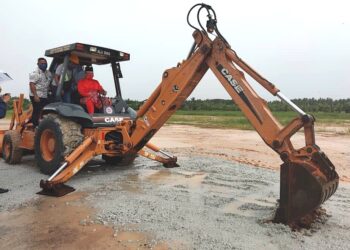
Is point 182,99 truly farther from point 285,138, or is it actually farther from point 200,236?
point 200,236

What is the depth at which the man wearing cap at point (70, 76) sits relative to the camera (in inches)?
287

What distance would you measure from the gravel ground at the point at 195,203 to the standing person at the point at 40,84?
4.42 feet

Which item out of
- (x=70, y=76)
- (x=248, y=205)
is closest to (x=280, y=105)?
(x=70, y=76)

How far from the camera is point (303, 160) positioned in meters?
4.23

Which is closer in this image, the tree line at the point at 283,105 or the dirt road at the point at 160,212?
the dirt road at the point at 160,212

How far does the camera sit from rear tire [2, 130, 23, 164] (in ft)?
27.0

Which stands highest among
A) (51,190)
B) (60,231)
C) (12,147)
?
(12,147)

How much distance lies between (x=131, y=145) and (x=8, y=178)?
2.25 metres

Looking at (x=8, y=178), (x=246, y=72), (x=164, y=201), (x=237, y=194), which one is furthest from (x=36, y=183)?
(x=246, y=72)

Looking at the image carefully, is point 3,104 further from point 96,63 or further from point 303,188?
point 303,188

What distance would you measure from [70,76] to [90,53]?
22.3 inches

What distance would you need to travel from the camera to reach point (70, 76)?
7348 mm

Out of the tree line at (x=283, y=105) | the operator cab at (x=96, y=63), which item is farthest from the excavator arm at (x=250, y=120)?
the tree line at (x=283, y=105)

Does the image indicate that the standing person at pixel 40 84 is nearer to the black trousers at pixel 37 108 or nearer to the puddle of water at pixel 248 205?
the black trousers at pixel 37 108
